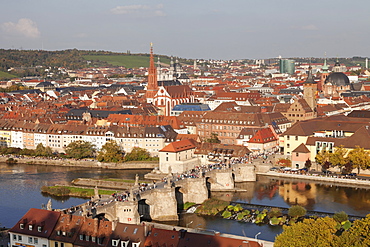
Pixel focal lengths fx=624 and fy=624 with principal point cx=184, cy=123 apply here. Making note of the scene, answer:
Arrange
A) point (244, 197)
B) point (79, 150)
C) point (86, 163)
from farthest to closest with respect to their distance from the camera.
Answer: point (79, 150), point (86, 163), point (244, 197)

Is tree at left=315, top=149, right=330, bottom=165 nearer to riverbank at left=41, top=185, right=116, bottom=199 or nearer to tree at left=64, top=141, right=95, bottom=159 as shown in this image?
riverbank at left=41, top=185, right=116, bottom=199

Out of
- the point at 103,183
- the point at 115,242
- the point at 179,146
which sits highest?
the point at 179,146

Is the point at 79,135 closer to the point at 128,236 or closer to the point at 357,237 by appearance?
the point at 128,236

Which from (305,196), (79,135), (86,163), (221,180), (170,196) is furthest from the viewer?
(79,135)

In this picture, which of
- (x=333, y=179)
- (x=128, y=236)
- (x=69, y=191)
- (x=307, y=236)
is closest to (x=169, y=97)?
(x=69, y=191)

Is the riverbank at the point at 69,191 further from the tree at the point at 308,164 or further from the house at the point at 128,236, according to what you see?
the tree at the point at 308,164
